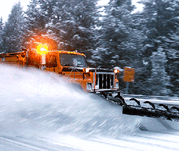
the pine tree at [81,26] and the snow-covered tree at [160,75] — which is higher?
the pine tree at [81,26]

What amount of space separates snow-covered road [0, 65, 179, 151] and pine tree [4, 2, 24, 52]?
26.7 meters

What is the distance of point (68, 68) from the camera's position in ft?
26.2

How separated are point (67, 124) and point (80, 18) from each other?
1421 cm

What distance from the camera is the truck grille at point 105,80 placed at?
815 centimetres

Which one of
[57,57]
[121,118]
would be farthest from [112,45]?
[121,118]

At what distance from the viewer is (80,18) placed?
18.6 meters

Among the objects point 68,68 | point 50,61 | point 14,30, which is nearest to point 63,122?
point 68,68

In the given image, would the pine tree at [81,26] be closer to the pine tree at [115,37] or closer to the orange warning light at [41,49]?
the pine tree at [115,37]

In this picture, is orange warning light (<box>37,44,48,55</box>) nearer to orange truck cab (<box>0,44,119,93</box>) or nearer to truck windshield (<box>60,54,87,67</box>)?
orange truck cab (<box>0,44,119,93</box>)

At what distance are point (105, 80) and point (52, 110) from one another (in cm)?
284

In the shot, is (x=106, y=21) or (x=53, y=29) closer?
(x=106, y=21)

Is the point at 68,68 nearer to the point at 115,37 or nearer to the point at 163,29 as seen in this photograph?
the point at 115,37

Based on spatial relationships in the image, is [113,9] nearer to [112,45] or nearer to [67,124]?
[112,45]

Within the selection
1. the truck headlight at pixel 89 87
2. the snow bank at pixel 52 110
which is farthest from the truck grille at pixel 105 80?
the snow bank at pixel 52 110
